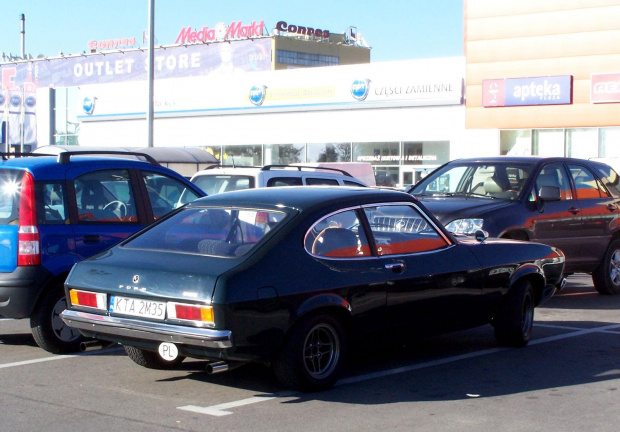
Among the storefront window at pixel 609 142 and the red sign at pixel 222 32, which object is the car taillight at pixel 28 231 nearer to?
the storefront window at pixel 609 142

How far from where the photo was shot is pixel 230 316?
575cm

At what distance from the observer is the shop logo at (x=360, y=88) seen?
128 feet

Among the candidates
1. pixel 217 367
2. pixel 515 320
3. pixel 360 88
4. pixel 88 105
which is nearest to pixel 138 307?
pixel 217 367

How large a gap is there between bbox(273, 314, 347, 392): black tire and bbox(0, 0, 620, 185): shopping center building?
1144 inches

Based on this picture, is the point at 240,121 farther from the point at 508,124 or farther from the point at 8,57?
the point at 8,57

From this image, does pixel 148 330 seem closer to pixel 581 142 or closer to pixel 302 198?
pixel 302 198

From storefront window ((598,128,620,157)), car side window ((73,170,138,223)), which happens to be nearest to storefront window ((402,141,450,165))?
storefront window ((598,128,620,157))

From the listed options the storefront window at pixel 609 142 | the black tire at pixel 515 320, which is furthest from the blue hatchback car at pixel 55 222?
the storefront window at pixel 609 142

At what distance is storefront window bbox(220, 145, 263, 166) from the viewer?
143 feet

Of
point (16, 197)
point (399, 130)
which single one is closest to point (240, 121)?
point (399, 130)

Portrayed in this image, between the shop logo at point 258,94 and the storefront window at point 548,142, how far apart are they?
1382cm

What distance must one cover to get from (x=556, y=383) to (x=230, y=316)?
272cm

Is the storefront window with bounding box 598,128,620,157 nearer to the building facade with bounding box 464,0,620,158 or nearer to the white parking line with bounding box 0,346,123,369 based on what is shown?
the building facade with bounding box 464,0,620,158

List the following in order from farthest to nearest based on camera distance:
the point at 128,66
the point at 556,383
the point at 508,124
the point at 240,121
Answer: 1. the point at 128,66
2. the point at 240,121
3. the point at 508,124
4. the point at 556,383
